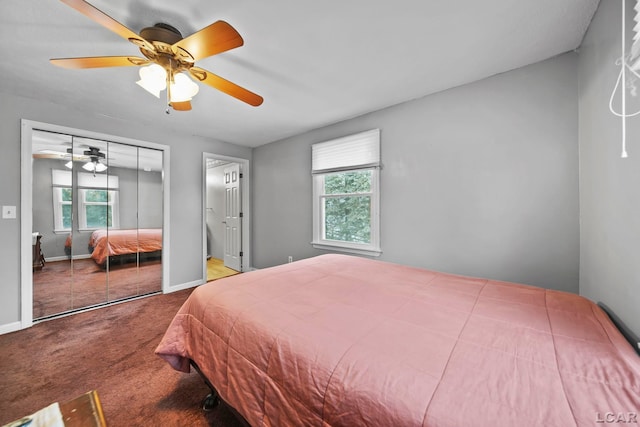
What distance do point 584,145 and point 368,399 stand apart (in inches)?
83.8

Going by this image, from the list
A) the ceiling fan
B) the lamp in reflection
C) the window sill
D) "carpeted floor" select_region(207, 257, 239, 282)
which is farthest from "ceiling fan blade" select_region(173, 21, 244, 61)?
"carpeted floor" select_region(207, 257, 239, 282)

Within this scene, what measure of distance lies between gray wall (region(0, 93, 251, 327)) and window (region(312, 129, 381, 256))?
1834 millimetres

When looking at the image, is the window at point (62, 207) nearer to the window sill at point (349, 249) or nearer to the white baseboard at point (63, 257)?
the white baseboard at point (63, 257)

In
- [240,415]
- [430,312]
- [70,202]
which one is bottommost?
[240,415]

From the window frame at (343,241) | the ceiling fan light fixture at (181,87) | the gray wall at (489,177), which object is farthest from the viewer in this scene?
the window frame at (343,241)

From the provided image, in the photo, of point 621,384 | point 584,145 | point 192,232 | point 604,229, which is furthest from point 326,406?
point 192,232

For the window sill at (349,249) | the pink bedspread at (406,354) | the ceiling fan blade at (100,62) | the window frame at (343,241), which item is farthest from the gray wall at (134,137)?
the pink bedspread at (406,354)

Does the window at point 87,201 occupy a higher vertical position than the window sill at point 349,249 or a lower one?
higher

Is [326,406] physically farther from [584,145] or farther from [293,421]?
[584,145]

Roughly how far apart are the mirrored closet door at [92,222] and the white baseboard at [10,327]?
143 millimetres

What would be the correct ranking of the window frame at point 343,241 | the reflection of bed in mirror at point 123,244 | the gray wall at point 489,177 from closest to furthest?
the gray wall at point 489,177, the window frame at point 343,241, the reflection of bed in mirror at point 123,244

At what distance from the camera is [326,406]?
0.72 metres

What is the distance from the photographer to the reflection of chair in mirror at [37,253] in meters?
2.42

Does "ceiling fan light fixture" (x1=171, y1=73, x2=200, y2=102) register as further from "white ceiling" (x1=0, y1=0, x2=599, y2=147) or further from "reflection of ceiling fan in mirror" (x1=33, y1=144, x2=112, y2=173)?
"reflection of ceiling fan in mirror" (x1=33, y1=144, x2=112, y2=173)
